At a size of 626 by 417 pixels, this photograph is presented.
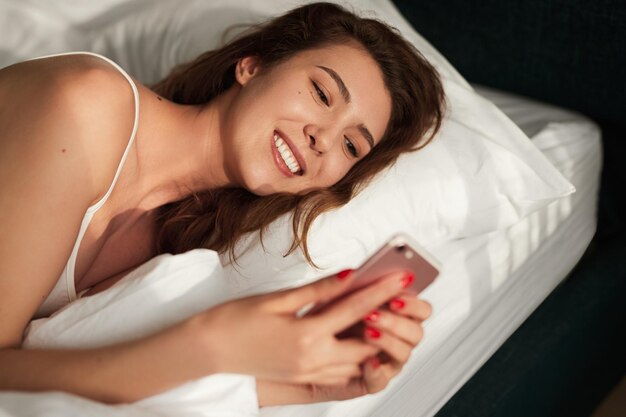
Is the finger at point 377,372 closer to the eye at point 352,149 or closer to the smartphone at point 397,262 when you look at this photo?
the smartphone at point 397,262

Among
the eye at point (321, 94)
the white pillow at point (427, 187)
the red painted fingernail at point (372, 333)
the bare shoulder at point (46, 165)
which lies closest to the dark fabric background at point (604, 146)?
the white pillow at point (427, 187)

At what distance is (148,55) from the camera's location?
1.67 meters

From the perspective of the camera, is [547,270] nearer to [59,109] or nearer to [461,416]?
[461,416]

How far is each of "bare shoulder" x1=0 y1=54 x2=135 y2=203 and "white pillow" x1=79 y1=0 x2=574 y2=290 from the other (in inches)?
13.1

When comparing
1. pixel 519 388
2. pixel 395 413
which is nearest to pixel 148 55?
pixel 395 413

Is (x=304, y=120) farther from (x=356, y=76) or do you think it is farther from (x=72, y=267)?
(x=72, y=267)

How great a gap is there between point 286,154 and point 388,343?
1.59ft

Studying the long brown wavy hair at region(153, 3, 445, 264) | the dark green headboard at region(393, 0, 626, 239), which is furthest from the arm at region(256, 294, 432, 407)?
the dark green headboard at region(393, 0, 626, 239)

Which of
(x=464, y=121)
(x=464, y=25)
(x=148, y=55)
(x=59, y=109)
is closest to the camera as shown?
(x=59, y=109)

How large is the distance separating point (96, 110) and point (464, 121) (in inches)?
30.8

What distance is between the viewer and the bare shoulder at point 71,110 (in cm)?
98

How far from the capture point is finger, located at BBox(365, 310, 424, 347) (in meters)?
0.81

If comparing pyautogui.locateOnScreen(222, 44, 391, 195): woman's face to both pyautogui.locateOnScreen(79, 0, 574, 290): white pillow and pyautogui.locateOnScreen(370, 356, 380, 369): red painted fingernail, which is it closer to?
pyautogui.locateOnScreen(79, 0, 574, 290): white pillow

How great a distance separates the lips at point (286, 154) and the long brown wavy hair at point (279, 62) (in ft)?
0.26
